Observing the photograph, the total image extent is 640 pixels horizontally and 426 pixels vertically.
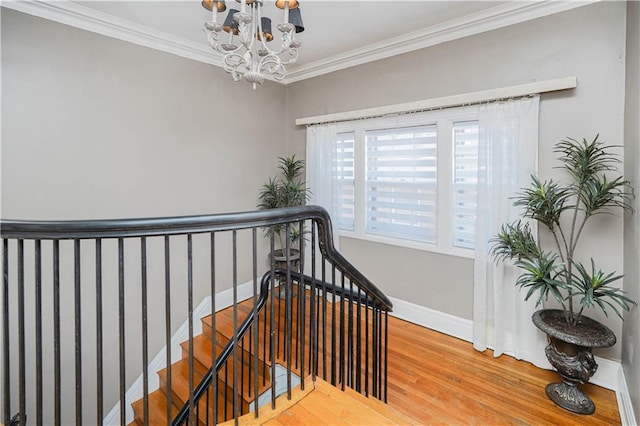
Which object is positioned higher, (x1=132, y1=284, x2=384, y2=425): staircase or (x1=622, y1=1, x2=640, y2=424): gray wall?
(x1=622, y1=1, x2=640, y2=424): gray wall

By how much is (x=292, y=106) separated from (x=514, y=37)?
8.78 feet

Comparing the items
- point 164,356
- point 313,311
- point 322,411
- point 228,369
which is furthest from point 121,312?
point 164,356

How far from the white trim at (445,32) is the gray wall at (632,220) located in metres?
0.56

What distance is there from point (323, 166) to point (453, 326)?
2.32 meters

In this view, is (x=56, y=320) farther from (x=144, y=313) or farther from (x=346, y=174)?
(x=346, y=174)

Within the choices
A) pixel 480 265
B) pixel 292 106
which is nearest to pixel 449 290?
A: pixel 480 265

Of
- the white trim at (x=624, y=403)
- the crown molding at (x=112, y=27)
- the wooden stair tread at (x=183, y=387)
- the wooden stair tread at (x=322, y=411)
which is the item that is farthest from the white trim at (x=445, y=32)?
the wooden stair tread at (x=183, y=387)

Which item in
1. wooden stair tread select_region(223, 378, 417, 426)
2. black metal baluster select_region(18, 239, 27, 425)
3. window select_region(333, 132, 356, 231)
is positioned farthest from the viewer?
window select_region(333, 132, 356, 231)

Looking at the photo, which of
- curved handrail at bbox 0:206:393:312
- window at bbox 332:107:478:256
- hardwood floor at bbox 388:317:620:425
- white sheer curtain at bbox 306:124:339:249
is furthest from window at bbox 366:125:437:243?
curved handrail at bbox 0:206:393:312

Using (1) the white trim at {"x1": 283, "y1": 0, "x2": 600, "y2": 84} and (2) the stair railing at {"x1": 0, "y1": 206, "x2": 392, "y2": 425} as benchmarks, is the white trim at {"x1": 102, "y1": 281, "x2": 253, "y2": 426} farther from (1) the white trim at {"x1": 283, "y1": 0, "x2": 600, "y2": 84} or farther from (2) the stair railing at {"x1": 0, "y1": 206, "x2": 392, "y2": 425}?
(1) the white trim at {"x1": 283, "y1": 0, "x2": 600, "y2": 84}

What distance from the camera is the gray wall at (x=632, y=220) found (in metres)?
1.94

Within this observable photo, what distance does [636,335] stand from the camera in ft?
6.39

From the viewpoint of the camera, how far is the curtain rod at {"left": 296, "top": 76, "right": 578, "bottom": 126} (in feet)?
→ 8.15

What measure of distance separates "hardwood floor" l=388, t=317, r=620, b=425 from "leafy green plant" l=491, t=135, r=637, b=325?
603 mm
